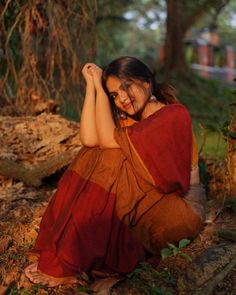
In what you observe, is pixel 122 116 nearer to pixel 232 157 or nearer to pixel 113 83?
pixel 113 83

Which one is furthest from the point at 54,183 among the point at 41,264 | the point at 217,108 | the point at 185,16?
the point at 185,16

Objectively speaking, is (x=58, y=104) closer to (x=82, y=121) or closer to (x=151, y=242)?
(x=82, y=121)

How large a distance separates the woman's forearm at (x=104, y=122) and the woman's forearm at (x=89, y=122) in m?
0.05

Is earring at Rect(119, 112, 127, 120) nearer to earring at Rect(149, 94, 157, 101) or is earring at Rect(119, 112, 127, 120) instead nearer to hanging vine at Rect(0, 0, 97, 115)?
earring at Rect(149, 94, 157, 101)

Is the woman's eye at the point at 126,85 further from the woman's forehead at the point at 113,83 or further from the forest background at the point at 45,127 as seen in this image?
the forest background at the point at 45,127

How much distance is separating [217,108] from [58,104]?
5.81 metres

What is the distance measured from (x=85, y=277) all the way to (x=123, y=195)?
17.8 inches

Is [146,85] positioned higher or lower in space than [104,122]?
higher

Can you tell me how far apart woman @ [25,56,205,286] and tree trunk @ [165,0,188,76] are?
9442 millimetres

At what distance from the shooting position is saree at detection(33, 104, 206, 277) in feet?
8.95

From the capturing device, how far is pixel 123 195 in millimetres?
2766

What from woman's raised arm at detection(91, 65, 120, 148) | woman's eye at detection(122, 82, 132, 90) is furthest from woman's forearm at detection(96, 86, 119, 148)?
woman's eye at detection(122, 82, 132, 90)

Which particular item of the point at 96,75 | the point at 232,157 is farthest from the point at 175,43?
the point at 96,75

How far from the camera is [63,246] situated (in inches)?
108
